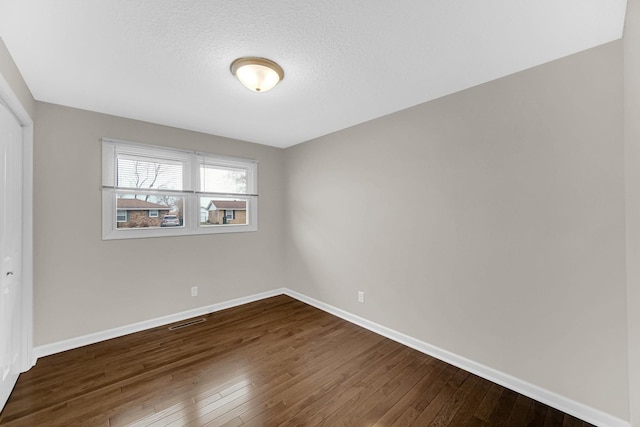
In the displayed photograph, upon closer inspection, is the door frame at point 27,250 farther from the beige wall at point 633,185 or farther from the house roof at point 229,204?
the beige wall at point 633,185

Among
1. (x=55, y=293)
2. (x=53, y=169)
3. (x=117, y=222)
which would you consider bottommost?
(x=55, y=293)

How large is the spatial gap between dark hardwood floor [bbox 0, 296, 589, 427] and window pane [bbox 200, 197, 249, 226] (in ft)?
4.77

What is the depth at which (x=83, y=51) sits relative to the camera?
5.63 feet

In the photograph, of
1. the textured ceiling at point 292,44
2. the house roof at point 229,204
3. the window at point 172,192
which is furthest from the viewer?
the house roof at point 229,204

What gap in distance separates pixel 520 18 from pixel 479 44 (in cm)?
23

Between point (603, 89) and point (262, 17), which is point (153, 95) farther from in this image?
point (603, 89)

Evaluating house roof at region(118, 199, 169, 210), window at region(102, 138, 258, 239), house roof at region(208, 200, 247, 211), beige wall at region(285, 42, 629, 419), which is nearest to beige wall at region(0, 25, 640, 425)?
beige wall at region(285, 42, 629, 419)

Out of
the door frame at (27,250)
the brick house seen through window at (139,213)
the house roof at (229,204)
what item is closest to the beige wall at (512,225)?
the house roof at (229,204)

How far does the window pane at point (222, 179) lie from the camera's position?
3473mm

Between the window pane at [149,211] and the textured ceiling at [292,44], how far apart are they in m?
1.02

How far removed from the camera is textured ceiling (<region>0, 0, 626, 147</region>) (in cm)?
137

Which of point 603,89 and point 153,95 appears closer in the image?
point 603,89

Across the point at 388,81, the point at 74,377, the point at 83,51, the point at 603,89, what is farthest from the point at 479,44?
the point at 74,377

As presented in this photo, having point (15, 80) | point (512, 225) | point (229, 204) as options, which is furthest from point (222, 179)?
point (512, 225)
